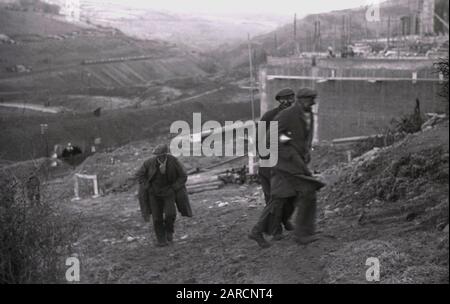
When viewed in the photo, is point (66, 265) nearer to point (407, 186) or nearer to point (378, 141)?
point (407, 186)

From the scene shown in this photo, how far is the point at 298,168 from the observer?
19.3 feet

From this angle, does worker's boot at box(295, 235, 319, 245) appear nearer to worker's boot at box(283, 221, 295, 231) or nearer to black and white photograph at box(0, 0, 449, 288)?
black and white photograph at box(0, 0, 449, 288)

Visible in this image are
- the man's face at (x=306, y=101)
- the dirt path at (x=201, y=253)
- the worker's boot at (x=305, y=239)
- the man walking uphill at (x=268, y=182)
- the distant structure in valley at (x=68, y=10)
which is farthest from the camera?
the distant structure in valley at (x=68, y=10)

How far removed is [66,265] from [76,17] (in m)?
76.3

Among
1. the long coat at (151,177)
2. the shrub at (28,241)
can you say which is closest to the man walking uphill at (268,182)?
the long coat at (151,177)

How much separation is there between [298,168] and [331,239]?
91cm

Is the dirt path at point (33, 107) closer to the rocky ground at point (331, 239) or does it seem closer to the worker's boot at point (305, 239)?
the rocky ground at point (331, 239)

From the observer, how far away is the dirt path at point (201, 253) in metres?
5.69

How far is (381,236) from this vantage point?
234 inches

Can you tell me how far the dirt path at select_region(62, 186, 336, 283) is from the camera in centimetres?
569

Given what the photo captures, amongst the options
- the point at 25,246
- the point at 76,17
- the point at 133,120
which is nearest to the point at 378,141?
the point at 25,246

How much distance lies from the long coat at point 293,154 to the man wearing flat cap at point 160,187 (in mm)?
1862

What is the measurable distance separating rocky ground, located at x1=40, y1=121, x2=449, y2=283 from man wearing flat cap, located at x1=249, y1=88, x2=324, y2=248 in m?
0.32

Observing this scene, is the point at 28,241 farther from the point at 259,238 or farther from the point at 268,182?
the point at 268,182
